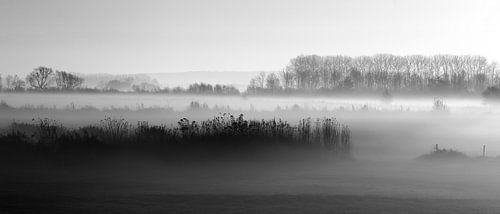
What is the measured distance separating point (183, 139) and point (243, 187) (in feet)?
34.7

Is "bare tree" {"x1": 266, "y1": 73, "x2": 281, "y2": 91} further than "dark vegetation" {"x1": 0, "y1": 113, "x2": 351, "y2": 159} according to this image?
Yes

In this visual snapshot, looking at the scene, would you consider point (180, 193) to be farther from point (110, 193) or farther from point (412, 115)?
point (412, 115)

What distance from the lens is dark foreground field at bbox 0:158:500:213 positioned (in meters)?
16.6

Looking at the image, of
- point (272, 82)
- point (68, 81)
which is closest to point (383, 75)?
point (272, 82)

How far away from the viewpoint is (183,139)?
31.0m

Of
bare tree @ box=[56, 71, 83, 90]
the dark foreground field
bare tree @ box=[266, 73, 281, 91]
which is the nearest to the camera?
the dark foreground field

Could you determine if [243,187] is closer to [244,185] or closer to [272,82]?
[244,185]

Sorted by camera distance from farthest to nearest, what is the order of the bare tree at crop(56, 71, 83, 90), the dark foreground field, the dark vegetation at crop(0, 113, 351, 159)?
the bare tree at crop(56, 71, 83, 90), the dark vegetation at crop(0, 113, 351, 159), the dark foreground field

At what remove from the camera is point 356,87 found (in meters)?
136

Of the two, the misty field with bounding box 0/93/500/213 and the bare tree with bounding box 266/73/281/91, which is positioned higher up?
the bare tree with bounding box 266/73/281/91

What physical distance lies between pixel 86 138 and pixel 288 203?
51.4 ft

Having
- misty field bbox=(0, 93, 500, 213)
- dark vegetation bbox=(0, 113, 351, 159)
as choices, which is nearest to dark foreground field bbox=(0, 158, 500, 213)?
misty field bbox=(0, 93, 500, 213)

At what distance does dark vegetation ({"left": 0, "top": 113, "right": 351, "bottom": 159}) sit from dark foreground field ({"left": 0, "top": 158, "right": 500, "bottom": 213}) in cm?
167

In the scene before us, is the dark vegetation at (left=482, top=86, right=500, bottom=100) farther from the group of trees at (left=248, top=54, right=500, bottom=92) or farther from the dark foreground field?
the dark foreground field
